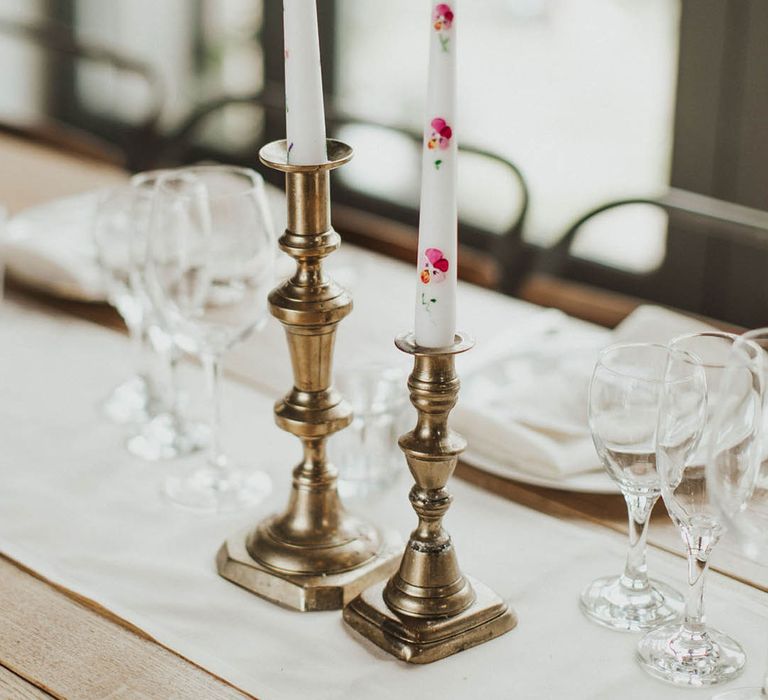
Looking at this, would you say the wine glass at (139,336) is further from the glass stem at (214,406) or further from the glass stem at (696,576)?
the glass stem at (696,576)

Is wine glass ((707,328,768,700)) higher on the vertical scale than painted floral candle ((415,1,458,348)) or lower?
lower

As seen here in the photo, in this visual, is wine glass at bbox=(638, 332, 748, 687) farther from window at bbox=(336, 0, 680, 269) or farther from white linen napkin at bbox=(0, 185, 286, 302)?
window at bbox=(336, 0, 680, 269)

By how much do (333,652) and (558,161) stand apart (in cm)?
172

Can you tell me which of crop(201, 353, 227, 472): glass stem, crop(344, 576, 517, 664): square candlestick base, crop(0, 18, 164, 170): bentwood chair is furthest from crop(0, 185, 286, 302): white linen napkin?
crop(0, 18, 164, 170): bentwood chair

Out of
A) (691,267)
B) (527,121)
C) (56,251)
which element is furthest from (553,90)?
(56,251)

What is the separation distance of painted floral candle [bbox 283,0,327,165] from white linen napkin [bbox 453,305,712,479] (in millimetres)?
407

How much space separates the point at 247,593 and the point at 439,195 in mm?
402

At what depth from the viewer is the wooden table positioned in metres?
0.97

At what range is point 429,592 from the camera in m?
1.00

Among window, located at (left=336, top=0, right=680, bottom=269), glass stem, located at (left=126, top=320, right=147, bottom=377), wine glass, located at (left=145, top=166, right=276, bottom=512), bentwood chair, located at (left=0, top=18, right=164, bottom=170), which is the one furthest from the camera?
bentwood chair, located at (left=0, top=18, right=164, bottom=170)

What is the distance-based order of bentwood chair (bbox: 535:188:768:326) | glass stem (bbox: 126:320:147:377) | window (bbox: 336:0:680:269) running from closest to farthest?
glass stem (bbox: 126:320:147:377), bentwood chair (bbox: 535:188:768:326), window (bbox: 336:0:680:269)

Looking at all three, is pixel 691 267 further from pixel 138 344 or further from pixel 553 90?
pixel 138 344

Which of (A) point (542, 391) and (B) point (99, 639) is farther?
(A) point (542, 391)

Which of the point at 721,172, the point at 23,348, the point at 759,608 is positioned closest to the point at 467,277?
the point at 721,172
